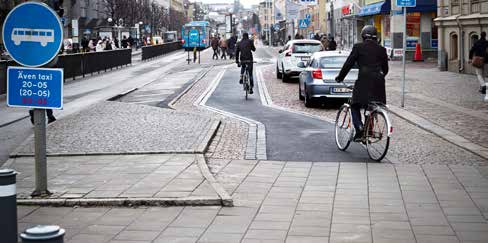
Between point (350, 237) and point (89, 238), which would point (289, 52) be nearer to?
point (350, 237)

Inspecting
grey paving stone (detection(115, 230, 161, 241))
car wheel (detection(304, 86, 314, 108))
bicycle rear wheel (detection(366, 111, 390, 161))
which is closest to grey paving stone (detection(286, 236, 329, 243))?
grey paving stone (detection(115, 230, 161, 241))

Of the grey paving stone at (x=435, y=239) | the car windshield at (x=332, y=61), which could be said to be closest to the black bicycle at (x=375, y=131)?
the grey paving stone at (x=435, y=239)

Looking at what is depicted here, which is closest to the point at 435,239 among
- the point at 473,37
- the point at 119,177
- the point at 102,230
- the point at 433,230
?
the point at 433,230

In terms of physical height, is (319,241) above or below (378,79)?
below

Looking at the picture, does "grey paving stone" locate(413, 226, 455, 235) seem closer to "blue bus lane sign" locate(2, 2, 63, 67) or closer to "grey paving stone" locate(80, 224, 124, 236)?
"grey paving stone" locate(80, 224, 124, 236)

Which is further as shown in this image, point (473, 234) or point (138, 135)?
point (138, 135)

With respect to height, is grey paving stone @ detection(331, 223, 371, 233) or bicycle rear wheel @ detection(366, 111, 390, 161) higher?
bicycle rear wheel @ detection(366, 111, 390, 161)

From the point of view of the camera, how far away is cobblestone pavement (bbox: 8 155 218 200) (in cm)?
770

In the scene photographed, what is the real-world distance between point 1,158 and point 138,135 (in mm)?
2225

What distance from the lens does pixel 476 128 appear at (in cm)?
1338

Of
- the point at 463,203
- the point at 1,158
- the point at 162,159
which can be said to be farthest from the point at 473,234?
the point at 1,158

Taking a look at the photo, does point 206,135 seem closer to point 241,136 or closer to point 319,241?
point 241,136

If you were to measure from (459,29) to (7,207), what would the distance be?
27.3 m

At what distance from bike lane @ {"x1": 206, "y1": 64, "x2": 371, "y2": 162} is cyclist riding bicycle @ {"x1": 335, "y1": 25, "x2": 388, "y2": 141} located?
0.57 metres
